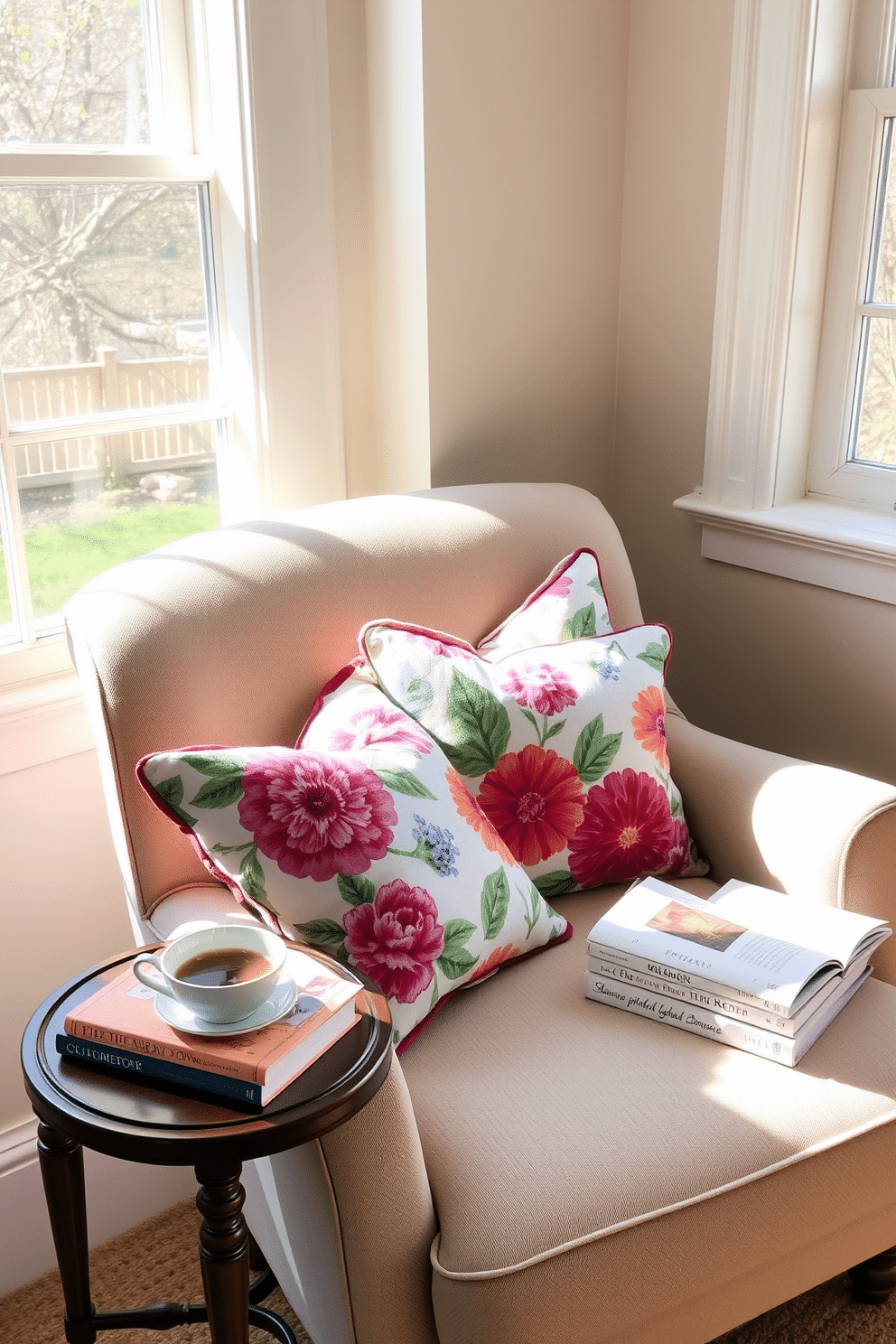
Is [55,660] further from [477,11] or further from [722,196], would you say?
[722,196]

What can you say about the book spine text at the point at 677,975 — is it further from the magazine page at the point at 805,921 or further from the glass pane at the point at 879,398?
the glass pane at the point at 879,398

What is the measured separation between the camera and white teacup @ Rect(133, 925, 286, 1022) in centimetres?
100

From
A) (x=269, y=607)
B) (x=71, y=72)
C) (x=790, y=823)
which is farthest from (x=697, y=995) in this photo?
(x=71, y=72)

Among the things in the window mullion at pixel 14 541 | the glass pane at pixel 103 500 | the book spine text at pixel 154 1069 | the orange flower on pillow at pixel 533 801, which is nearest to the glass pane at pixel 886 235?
the orange flower on pillow at pixel 533 801

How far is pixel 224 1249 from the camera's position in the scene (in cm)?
100

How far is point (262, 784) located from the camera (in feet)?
3.93

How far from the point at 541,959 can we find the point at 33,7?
135 centimetres

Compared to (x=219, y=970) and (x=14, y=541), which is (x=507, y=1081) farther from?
(x=14, y=541)

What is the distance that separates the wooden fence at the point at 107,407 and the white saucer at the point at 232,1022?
84cm

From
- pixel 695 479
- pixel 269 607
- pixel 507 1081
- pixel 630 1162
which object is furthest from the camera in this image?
pixel 695 479

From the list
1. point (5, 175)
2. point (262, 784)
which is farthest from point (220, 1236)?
point (5, 175)

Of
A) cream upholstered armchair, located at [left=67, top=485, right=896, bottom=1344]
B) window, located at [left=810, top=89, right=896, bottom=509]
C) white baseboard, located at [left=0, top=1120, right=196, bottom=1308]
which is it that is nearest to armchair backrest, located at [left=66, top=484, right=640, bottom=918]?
cream upholstered armchair, located at [left=67, top=485, right=896, bottom=1344]

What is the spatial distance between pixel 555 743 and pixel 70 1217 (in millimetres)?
750

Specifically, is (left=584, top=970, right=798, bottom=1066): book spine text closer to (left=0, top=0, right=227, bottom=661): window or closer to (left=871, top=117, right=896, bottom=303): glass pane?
(left=0, top=0, right=227, bottom=661): window
